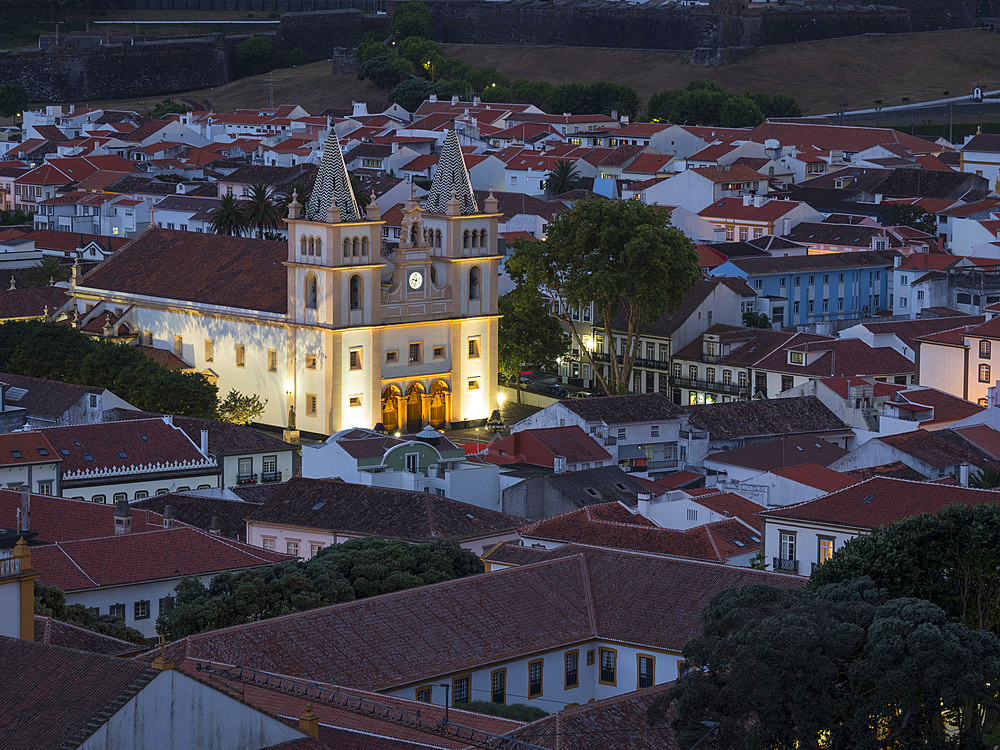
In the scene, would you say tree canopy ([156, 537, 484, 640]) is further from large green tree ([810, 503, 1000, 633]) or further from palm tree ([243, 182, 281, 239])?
palm tree ([243, 182, 281, 239])

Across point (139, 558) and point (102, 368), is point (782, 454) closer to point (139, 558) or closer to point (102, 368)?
point (139, 558)

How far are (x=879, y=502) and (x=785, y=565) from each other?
2555 millimetres

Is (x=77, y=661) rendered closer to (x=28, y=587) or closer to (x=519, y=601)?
(x=28, y=587)

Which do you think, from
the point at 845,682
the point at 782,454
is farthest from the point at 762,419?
the point at 845,682

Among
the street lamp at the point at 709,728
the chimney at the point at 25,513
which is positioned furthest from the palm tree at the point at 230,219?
the street lamp at the point at 709,728

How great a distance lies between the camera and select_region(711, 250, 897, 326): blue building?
93438 millimetres

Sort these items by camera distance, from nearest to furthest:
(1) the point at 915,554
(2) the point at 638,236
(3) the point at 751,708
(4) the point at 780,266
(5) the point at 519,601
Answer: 1. (3) the point at 751,708
2. (1) the point at 915,554
3. (5) the point at 519,601
4. (2) the point at 638,236
5. (4) the point at 780,266

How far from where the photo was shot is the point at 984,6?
18525 centimetres

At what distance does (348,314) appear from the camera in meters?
79.4

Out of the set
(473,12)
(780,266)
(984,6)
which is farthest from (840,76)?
(780,266)

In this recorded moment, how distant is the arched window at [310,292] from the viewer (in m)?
79.8

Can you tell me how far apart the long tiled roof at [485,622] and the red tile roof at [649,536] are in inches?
186

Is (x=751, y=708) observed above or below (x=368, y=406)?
above

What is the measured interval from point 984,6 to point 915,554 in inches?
6174
